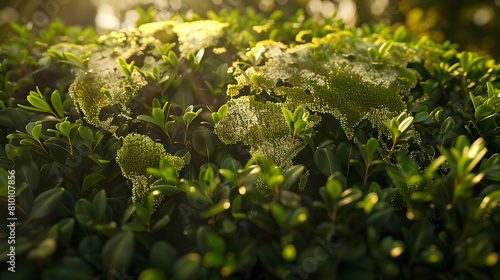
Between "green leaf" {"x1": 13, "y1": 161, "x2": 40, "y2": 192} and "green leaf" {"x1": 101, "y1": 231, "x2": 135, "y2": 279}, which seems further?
"green leaf" {"x1": 13, "y1": 161, "x2": 40, "y2": 192}

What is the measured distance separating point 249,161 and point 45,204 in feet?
2.81

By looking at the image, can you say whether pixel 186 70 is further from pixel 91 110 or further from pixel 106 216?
pixel 106 216

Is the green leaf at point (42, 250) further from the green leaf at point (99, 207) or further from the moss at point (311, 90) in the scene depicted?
the moss at point (311, 90)

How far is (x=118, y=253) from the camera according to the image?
1.05 m

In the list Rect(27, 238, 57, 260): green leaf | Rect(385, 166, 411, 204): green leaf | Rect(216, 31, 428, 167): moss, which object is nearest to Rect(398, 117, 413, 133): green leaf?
Rect(385, 166, 411, 204): green leaf

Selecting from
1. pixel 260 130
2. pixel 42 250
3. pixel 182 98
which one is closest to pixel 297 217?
pixel 260 130

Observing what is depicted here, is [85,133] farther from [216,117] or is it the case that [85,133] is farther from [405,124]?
[405,124]

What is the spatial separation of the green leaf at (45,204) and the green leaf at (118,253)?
345 mm

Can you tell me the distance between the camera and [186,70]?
6.86ft

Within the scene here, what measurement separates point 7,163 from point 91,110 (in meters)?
0.51

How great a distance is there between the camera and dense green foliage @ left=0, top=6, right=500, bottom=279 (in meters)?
1.07

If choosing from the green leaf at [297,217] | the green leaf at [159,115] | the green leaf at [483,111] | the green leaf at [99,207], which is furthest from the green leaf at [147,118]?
the green leaf at [483,111]

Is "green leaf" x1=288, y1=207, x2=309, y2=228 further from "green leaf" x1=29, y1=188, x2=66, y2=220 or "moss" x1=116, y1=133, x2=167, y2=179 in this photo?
"green leaf" x1=29, y1=188, x2=66, y2=220

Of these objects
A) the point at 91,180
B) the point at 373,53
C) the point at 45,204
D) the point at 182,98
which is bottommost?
the point at 91,180
